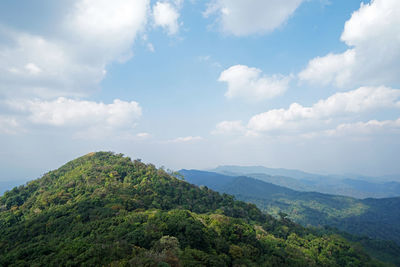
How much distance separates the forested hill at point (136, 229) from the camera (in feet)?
71.7

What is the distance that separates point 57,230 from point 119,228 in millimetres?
13359

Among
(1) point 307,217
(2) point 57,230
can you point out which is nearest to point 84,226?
(2) point 57,230

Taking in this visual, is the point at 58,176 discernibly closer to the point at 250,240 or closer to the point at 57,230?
the point at 57,230

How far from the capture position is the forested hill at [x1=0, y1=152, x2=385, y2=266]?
21.8 metres

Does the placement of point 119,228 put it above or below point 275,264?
above

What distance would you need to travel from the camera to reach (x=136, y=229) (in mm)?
27969

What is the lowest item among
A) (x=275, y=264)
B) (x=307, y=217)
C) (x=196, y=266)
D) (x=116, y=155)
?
(x=307, y=217)

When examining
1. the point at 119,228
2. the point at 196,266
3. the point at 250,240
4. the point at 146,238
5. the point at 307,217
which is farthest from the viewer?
the point at 307,217

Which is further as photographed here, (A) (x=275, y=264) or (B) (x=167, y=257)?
(A) (x=275, y=264)

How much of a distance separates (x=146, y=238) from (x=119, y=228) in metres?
5.85

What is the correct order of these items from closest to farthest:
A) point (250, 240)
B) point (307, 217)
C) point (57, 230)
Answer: point (57, 230)
point (250, 240)
point (307, 217)

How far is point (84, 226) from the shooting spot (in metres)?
33.2

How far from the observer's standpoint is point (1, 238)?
118 ft

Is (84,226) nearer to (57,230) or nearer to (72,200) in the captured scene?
(57,230)
